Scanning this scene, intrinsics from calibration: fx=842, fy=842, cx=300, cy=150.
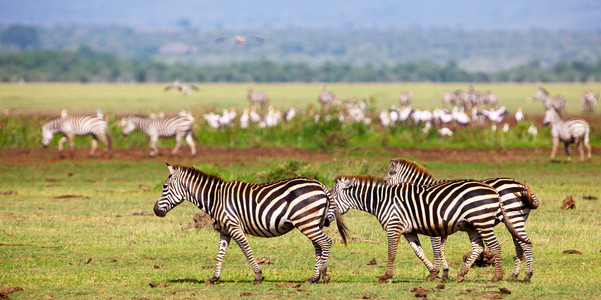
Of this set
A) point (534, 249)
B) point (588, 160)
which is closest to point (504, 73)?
point (588, 160)

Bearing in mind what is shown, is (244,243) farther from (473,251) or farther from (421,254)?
(473,251)

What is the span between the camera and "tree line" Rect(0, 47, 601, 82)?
11562cm

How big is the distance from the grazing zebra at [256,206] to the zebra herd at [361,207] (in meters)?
0.01

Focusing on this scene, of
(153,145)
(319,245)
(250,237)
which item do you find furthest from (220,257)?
(153,145)

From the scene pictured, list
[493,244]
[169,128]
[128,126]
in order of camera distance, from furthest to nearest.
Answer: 1. [128,126]
2. [169,128]
3. [493,244]

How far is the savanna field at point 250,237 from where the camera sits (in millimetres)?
10141

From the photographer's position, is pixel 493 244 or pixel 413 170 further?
pixel 413 170

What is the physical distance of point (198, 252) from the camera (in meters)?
12.9

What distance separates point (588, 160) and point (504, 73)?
99623 mm

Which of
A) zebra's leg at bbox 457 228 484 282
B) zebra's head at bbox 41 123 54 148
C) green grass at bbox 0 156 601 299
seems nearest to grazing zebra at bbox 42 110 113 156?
zebra's head at bbox 41 123 54 148

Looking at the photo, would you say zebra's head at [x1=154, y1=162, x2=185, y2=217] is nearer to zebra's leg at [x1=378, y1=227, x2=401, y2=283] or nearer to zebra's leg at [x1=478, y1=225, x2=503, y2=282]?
zebra's leg at [x1=378, y1=227, x2=401, y2=283]

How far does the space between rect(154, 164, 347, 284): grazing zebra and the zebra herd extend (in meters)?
0.01

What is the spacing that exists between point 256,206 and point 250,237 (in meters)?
4.34

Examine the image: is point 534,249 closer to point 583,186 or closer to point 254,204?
point 254,204
